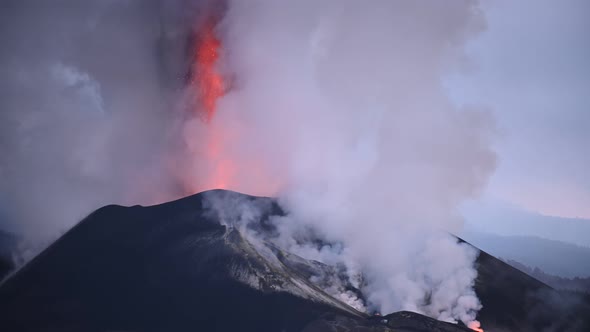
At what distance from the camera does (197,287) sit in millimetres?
44000

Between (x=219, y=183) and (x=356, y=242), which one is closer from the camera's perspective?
(x=356, y=242)

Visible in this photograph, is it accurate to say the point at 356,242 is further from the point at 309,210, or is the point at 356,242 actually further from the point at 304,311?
the point at 304,311

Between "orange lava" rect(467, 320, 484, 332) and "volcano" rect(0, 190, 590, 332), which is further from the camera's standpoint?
"orange lava" rect(467, 320, 484, 332)

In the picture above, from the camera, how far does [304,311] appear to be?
40.2 metres

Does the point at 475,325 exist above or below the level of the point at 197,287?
above

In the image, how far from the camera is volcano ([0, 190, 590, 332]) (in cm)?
3953

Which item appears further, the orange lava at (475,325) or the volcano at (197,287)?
the orange lava at (475,325)

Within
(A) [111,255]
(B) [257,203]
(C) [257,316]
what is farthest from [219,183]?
(C) [257,316]

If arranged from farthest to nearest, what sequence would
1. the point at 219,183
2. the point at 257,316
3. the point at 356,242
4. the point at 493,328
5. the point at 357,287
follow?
the point at 219,183 → the point at 356,242 → the point at 357,287 → the point at 493,328 → the point at 257,316

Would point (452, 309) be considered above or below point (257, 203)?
below

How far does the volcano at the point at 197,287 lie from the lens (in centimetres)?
3953

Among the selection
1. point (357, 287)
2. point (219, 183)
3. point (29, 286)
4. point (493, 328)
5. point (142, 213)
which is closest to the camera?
A: point (29, 286)

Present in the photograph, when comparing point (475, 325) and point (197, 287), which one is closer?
point (197, 287)

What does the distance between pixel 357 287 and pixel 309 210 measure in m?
15.5
